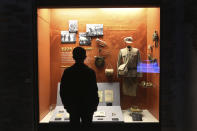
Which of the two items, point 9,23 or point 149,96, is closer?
point 9,23

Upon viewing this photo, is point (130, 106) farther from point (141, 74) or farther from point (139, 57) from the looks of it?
point (139, 57)

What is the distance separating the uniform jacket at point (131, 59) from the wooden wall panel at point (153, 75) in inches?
11.0

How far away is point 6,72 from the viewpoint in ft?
12.7

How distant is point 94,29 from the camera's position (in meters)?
4.84

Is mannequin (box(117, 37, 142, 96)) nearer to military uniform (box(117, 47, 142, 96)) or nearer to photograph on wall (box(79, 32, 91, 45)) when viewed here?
military uniform (box(117, 47, 142, 96))

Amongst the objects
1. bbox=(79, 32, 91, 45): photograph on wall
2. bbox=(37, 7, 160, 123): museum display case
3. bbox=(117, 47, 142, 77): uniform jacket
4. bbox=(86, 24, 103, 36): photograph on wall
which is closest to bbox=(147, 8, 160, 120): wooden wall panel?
bbox=(37, 7, 160, 123): museum display case

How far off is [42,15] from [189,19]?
290 cm

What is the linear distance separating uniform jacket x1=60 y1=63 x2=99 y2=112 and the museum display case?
1557 millimetres

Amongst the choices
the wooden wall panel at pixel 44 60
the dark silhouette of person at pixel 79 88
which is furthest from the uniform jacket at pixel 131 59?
the dark silhouette of person at pixel 79 88

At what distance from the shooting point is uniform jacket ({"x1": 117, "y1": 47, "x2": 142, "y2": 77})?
464 centimetres

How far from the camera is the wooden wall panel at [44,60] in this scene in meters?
4.09

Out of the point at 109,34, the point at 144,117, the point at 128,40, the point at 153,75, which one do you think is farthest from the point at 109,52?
the point at 144,117

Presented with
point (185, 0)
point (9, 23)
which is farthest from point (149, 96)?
point (9, 23)

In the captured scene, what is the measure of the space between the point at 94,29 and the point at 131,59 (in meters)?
1.12
